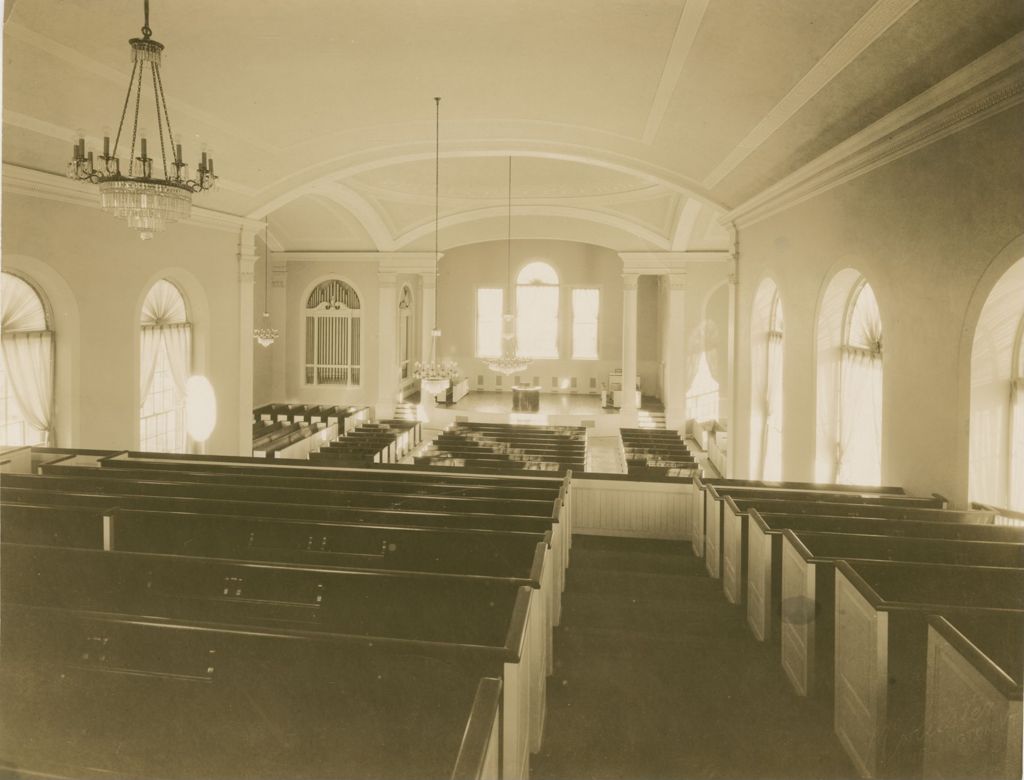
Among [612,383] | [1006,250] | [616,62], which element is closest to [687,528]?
[1006,250]

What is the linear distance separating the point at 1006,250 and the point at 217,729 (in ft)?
15.8

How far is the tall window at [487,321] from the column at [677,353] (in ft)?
24.1

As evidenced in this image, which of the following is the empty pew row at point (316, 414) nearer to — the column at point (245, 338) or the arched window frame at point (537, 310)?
the column at point (245, 338)

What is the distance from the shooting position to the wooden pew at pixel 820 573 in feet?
12.5

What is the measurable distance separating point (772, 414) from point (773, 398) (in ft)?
0.68

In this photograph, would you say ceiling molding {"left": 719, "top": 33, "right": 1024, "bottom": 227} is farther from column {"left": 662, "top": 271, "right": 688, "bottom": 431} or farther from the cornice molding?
the cornice molding

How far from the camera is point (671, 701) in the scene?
Result: 3750mm

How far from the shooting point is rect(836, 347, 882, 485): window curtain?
666cm

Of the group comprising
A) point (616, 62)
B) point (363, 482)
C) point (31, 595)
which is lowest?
point (31, 595)

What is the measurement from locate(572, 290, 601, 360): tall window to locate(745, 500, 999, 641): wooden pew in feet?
55.8

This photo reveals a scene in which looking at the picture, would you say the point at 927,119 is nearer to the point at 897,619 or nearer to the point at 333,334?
the point at 897,619

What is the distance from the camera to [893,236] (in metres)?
5.77

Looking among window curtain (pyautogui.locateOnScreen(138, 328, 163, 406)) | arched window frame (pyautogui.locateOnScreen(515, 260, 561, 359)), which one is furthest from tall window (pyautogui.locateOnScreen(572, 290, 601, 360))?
window curtain (pyautogui.locateOnScreen(138, 328, 163, 406))

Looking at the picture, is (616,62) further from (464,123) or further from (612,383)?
(612,383)
